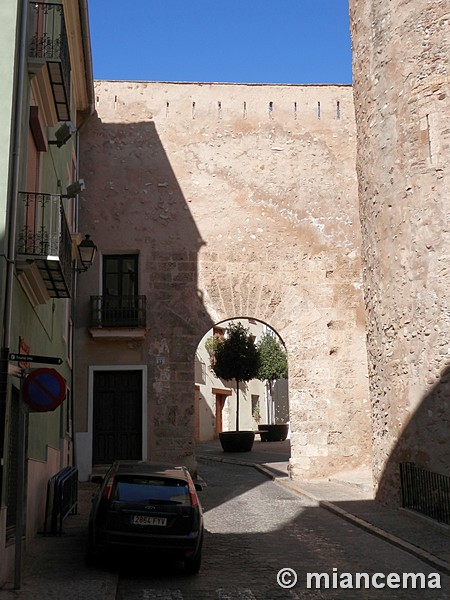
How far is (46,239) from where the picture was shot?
29.3 feet

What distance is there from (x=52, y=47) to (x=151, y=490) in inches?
221

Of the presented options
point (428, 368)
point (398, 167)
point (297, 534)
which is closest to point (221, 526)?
point (297, 534)

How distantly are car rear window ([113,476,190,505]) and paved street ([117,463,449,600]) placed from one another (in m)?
0.82

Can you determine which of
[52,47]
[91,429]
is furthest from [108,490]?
[91,429]

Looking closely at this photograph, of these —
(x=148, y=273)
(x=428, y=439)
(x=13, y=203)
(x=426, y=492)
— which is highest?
(x=148, y=273)

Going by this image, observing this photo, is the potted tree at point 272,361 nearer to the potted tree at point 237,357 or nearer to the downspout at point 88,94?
the potted tree at point 237,357

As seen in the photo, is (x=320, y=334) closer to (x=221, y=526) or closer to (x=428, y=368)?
(x=428, y=368)

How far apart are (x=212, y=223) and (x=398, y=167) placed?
6611 mm

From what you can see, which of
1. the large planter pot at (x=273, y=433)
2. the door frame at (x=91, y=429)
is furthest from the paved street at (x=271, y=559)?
the large planter pot at (x=273, y=433)

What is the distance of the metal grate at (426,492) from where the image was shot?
11.4 m

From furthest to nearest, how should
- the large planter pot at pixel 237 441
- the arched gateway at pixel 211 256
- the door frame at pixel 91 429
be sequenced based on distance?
1. the large planter pot at pixel 237 441
2. the arched gateway at pixel 211 256
3. the door frame at pixel 91 429

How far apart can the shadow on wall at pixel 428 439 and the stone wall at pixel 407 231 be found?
0.02 metres

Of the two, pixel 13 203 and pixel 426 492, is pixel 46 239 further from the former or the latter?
pixel 426 492

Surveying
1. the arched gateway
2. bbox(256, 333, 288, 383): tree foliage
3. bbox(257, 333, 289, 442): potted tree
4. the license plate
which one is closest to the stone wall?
the arched gateway
